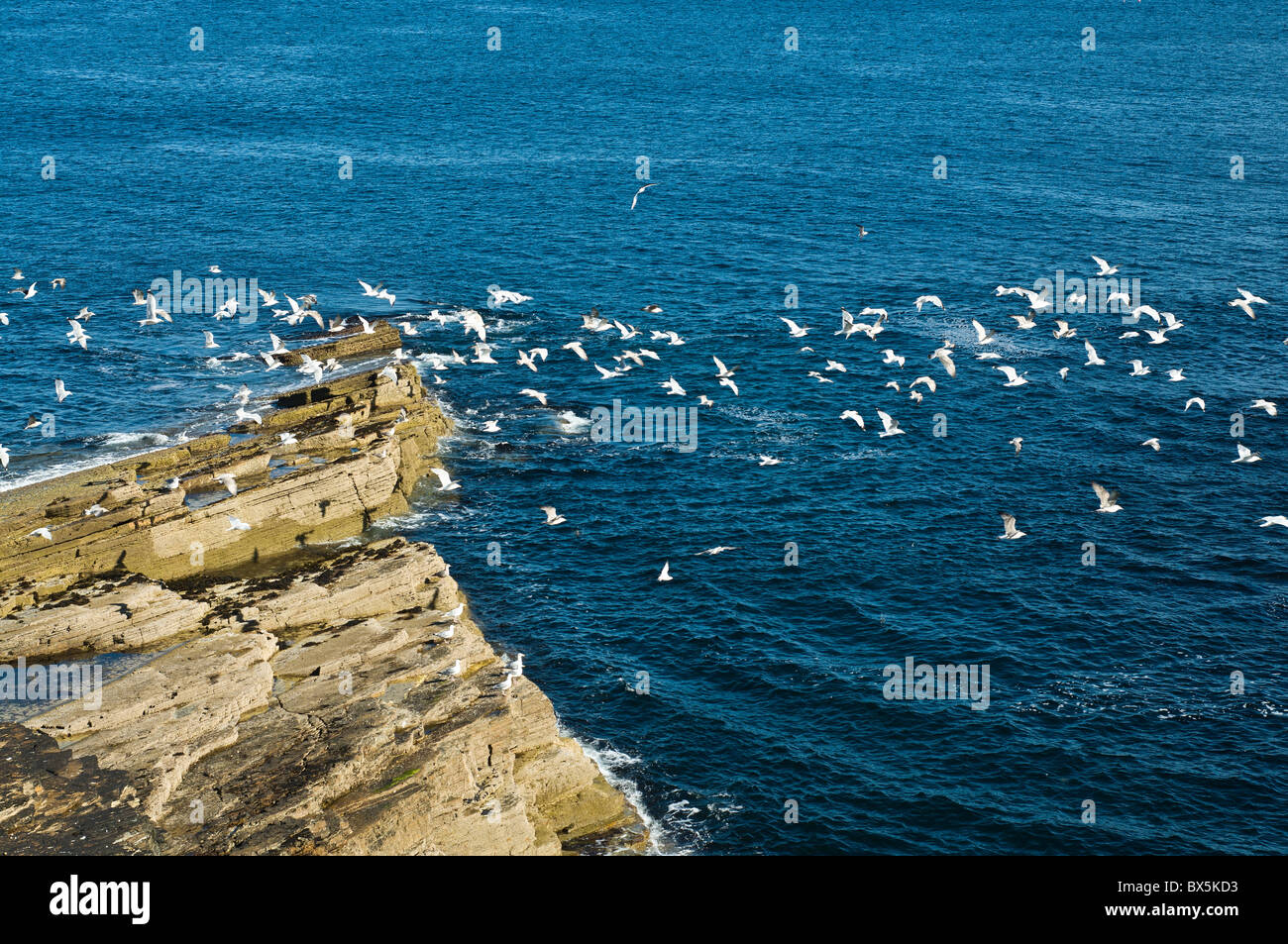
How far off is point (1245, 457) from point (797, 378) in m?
31.0

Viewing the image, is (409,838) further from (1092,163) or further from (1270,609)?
(1092,163)

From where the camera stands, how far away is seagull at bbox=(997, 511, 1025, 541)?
70188 millimetres

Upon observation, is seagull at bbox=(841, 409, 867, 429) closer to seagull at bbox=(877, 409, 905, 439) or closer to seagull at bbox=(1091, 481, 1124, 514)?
seagull at bbox=(877, 409, 905, 439)

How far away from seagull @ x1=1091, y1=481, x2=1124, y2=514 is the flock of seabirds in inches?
284

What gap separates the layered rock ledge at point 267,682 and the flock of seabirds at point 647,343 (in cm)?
956

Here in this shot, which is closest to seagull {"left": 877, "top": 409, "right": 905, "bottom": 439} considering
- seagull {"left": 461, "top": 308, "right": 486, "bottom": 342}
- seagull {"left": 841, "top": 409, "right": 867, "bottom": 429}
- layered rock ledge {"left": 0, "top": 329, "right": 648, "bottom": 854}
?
seagull {"left": 841, "top": 409, "right": 867, "bottom": 429}

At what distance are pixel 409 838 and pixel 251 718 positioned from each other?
10.9m

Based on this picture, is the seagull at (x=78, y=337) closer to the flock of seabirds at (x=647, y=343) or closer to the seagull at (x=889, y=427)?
the flock of seabirds at (x=647, y=343)

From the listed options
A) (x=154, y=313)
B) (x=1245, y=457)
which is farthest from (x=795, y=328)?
(x=154, y=313)

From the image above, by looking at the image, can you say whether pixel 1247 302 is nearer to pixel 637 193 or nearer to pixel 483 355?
pixel 483 355

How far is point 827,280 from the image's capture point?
4459 inches

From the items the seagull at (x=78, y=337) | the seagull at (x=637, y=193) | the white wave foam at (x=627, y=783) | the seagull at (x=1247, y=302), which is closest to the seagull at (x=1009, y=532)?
the white wave foam at (x=627, y=783)

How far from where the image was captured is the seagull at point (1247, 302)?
98312 millimetres

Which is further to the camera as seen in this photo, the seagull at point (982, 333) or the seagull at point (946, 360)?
the seagull at point (982, 333)
